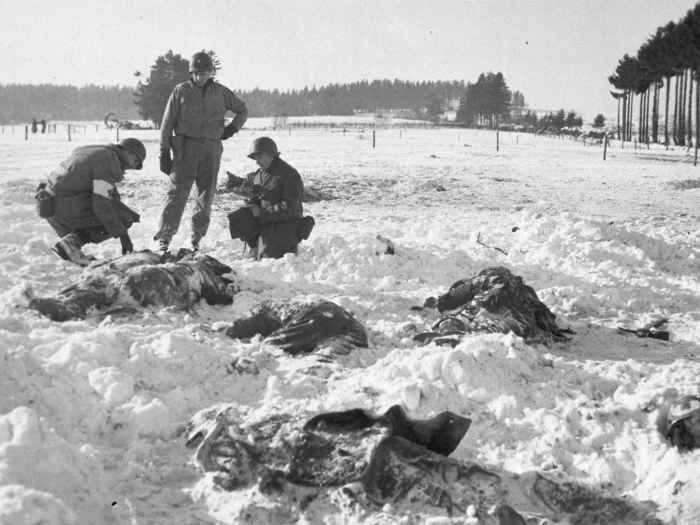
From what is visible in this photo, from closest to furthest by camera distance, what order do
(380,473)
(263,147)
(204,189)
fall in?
(380,473) → (263,147) → (204,189)

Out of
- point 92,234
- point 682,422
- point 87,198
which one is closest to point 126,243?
point 92,234

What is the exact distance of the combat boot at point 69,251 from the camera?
236 inches

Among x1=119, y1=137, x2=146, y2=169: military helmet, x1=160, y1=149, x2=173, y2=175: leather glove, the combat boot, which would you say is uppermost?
x1=119, y1=137, x2=146, y2=169: military helmet

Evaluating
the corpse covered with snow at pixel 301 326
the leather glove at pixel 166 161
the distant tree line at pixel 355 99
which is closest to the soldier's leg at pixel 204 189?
the leather glove at pixel 166 161

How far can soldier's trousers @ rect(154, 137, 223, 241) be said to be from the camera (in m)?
6.78

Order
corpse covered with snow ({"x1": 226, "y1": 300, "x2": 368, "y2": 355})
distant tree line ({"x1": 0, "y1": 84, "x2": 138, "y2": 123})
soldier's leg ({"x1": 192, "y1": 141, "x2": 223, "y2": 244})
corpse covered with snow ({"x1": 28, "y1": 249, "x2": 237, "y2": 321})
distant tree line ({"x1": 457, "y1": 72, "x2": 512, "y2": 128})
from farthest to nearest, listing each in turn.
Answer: distant tree line ({"x1": 0, "y1": 84, "x2": 138, "y2": 123}) → distant tree line ({"x1": 457, "y1": 72, "x2": 512, "y2": 128}) → soldier's leg ({"x1": 192, "y1": 141, "x2": 223, "y2": 244}) → corpse covered with snow ({"x1": 28, "y1": 249, "x2": 237, "y2": 321}) → corpse covered with snow ({"x1": 226, "y1": 300, "x2": 368, "y2": 355})

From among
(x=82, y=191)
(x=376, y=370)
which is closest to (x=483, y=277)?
(x=376, y=370)

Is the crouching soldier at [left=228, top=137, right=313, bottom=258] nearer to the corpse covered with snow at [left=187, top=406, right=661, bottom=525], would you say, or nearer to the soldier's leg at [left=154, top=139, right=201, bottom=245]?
the soldier's leg at [left=154, top=139, right=201, bottom=245]

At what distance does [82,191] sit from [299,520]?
4.65 meters

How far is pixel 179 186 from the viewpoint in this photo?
6.79 m

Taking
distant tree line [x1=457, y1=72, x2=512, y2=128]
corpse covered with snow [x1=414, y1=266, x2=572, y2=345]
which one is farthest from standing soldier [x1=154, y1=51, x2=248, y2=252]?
distant tree line [x1=457, y1=72, x2=512, y2=128]

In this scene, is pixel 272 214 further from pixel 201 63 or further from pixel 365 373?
pixel 365 373

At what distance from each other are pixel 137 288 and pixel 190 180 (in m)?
2.30

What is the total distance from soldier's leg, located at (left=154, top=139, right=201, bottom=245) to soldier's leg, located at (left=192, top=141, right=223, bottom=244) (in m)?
0.13
